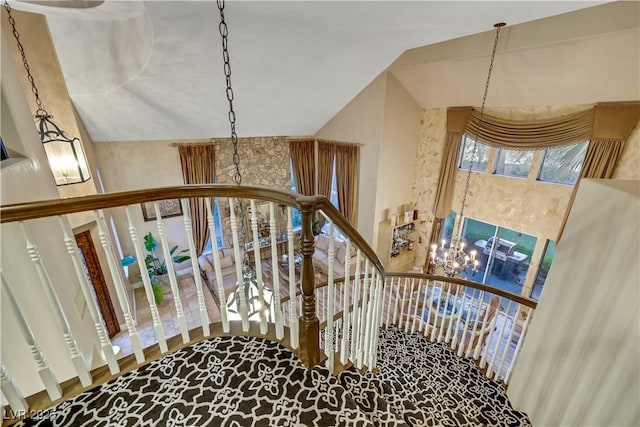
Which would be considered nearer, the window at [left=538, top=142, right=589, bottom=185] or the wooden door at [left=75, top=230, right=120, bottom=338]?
the wooden door at [left=75, top=230, right=120, bottom=338]

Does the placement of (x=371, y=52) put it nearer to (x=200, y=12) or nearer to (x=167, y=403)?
(x=200, y=12)

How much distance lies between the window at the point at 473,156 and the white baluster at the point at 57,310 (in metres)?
6.14

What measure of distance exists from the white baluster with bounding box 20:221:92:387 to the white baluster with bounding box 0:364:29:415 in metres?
0.18

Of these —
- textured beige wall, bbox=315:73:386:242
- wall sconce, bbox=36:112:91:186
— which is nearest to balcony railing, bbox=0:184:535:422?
wall sconce, bbox=36:112:91:186

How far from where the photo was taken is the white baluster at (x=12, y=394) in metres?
1.09

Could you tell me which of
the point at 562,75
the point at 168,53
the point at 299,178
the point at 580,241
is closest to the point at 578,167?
the point at 562,75

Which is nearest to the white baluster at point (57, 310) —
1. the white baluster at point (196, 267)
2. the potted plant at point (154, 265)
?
the white baluster at point (196, 267)

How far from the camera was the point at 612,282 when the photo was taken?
811 mm

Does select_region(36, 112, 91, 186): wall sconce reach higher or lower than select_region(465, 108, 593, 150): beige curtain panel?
lower

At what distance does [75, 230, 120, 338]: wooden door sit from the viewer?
4227 mm

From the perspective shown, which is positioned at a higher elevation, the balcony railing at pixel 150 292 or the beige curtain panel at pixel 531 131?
the beige curtain panel at pixel 531 131

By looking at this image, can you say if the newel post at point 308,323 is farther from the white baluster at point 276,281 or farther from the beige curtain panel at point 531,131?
the beige curtain panel at point 531,131

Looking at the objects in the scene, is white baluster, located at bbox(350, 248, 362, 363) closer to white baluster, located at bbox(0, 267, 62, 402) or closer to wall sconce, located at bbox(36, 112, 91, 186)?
white baluster, located at bbox(0, 267, 62, 402)

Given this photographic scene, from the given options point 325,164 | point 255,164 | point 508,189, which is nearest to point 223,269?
point 255,164
